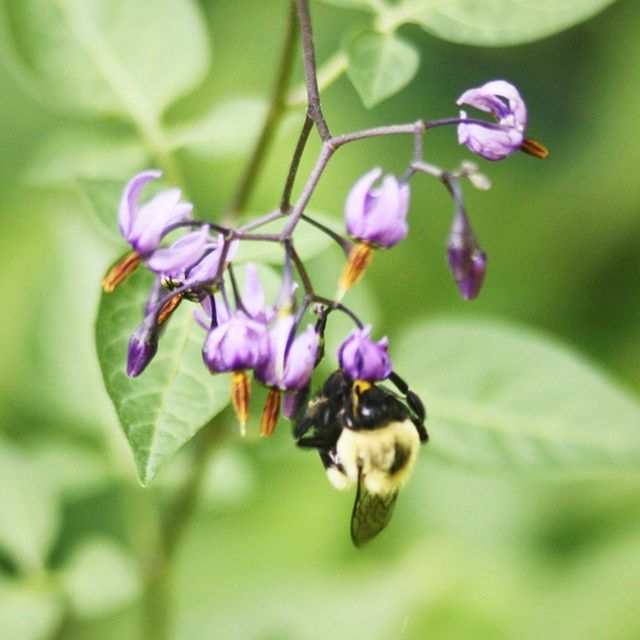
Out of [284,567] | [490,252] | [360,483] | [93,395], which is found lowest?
[284,567]

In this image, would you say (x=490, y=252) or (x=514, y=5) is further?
(x=490, y=252)

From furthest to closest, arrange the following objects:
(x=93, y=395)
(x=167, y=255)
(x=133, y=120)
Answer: (x=93, y=395), (x=133, y=120), (x=167, y=255)

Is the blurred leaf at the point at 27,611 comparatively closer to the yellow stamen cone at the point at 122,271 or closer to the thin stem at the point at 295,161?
the yellow stamen cone at the point at 122,271

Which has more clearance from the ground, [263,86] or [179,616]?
[263,86]

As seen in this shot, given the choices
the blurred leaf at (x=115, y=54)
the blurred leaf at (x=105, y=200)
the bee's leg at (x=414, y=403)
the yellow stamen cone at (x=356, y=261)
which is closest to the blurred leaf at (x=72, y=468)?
the blurred leaf at (x=115, y=54)

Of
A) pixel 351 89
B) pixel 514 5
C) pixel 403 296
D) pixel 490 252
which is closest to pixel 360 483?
pixel 514 5

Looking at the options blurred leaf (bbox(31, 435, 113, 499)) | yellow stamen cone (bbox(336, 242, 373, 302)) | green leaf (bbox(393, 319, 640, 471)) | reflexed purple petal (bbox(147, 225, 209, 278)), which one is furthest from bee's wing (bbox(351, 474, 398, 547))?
blurred leaf (bbox(31, 435, 113, 499))

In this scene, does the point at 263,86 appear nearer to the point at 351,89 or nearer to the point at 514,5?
the point at 351,89
